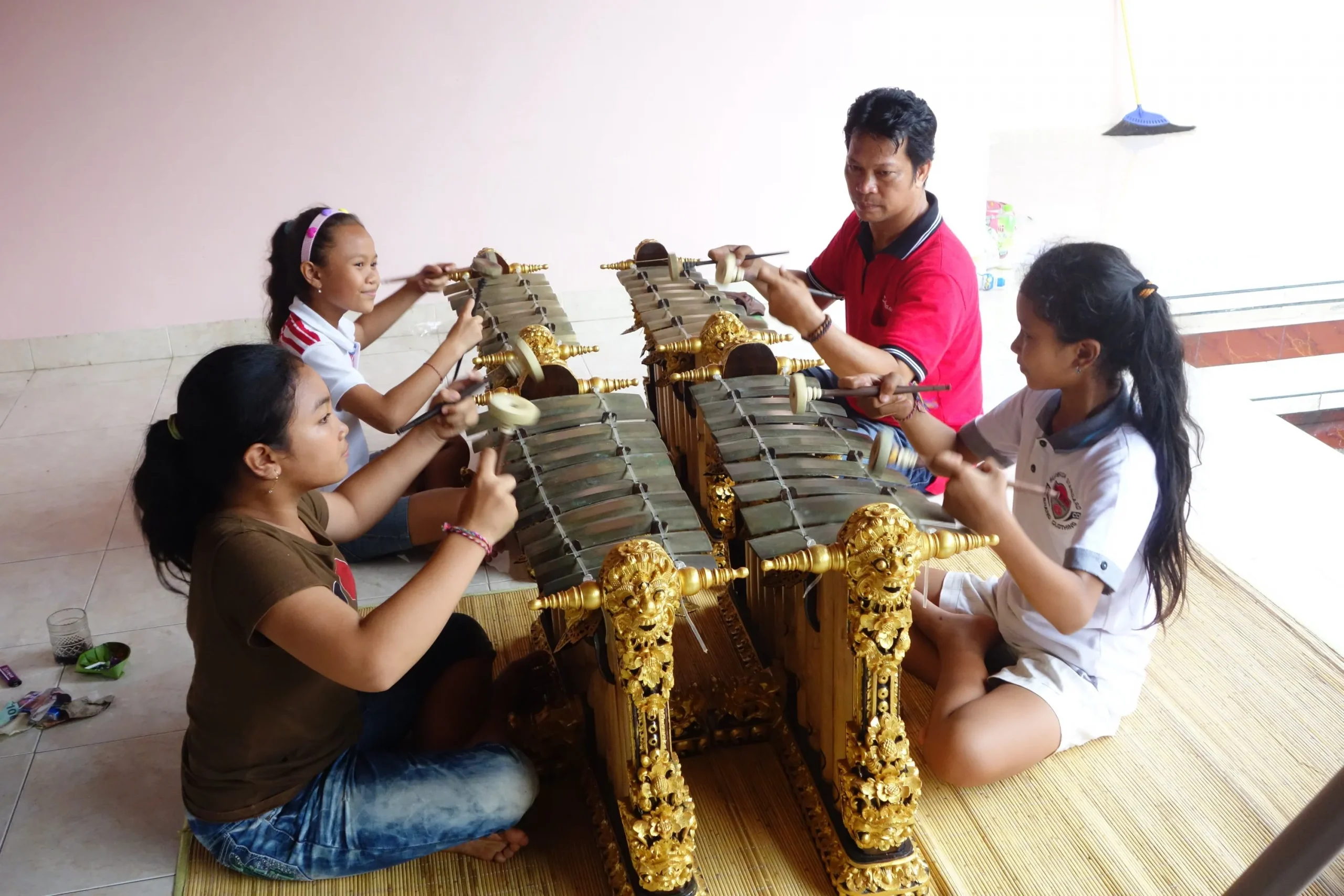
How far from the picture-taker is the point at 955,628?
2.29m

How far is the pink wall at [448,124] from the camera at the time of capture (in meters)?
4.47

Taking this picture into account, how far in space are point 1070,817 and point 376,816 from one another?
50.5 inches

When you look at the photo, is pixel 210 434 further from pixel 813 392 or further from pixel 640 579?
pixel 813 392

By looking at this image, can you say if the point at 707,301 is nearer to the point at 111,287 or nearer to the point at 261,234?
the point at 261,234

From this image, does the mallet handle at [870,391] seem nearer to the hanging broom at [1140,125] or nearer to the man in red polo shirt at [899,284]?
the man in red polo shirt at [899,284]

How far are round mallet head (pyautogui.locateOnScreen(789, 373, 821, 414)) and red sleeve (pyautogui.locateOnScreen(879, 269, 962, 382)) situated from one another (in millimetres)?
322

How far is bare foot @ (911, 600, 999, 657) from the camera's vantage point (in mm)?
2242

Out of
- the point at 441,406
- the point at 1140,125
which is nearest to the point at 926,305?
the point at 441,406

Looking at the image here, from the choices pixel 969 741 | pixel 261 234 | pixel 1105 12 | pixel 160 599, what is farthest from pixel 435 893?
pixel 1105 12

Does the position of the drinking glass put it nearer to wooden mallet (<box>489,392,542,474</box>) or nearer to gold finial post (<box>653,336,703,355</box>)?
wooden mallet (<box>489,392,542,474</box>)

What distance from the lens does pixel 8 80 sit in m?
4.38

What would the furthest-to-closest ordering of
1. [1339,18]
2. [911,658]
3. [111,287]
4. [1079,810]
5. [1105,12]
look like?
[1339,18], [1105,12], [111,287], [911,658], [1079,810]

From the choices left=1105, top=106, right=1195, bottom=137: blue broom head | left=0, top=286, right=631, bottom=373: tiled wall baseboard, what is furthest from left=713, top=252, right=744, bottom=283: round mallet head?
left=1105, top=106, right=1195, bottom=137: blue broom head

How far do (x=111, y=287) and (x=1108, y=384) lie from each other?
14.2 feet
